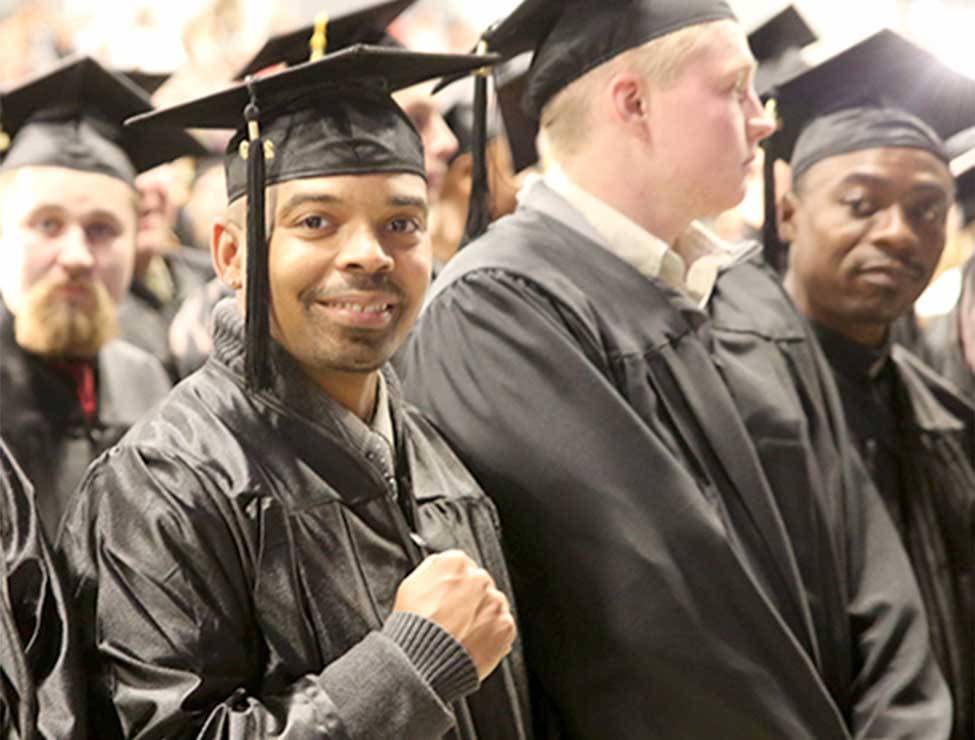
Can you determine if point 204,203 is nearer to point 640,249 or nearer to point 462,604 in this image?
point 640,249

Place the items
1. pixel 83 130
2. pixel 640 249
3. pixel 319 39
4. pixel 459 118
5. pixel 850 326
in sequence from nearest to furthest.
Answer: pixel 319 39
pixel 640 249
pixel 850 326
pixel 83 130
pixel 459 118

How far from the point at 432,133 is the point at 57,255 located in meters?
1.30

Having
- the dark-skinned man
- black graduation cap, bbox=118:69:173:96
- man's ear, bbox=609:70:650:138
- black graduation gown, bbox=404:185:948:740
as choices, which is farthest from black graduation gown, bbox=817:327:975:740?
black graduation cap, bbox=118:69:173:96

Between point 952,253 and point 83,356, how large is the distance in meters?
3.84

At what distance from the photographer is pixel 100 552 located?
81.0 inches

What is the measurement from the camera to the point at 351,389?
229 cm

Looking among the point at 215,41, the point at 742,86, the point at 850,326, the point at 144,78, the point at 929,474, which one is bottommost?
the point at 929,474

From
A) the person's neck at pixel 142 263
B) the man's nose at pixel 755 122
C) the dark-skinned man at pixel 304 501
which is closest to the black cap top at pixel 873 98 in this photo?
the man's nose at pixel 755 122

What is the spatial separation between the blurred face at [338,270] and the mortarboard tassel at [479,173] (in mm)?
651

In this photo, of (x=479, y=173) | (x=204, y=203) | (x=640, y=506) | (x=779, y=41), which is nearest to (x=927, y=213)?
(x=779, y=41)

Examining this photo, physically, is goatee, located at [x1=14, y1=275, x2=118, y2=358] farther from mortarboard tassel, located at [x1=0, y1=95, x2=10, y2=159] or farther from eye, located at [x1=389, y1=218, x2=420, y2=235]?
eye, located at [x1=389, y1=218, x2=420, y2=235]

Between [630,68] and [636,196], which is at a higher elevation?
[630,68]

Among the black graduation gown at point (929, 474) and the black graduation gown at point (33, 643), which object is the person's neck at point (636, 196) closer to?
the black graduation gown at point (929, 474)

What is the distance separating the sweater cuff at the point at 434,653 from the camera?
6.61 feet
